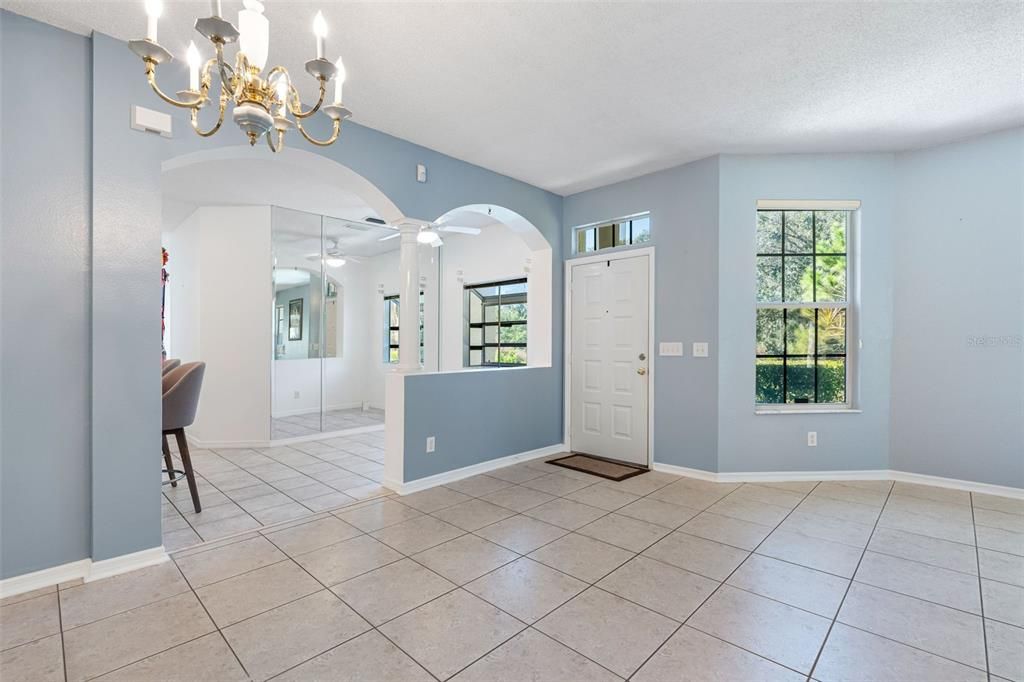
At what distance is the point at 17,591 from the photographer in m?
2.18

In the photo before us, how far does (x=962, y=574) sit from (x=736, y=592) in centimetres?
124

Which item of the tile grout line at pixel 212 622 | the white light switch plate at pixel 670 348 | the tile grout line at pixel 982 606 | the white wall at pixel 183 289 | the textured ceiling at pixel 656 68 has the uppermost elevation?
the textured ceiling at pixel 656 68

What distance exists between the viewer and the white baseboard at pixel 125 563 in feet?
7.62

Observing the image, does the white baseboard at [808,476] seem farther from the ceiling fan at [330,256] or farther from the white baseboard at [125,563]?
the ceiling fan at [330,256]

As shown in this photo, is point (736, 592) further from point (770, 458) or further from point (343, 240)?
point (343, 240)

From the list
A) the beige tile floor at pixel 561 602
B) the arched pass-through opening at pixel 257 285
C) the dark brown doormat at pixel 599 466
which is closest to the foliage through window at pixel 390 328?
the arched pass-through opening at pixel 257 285

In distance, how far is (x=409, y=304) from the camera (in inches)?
150

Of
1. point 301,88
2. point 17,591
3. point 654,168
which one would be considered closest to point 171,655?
point 17,591

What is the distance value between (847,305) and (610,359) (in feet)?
6.85

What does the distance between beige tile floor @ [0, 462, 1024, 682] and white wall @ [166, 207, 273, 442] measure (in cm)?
A: 280

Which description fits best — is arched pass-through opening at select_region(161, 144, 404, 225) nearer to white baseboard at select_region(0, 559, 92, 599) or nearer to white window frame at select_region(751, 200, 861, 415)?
white baseboard at select_region(0, 559, 92, 599)

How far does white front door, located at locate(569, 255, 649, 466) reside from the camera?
4457 millimetres

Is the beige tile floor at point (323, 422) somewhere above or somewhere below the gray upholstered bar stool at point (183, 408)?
below

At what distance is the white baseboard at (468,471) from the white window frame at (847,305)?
2003 mm
